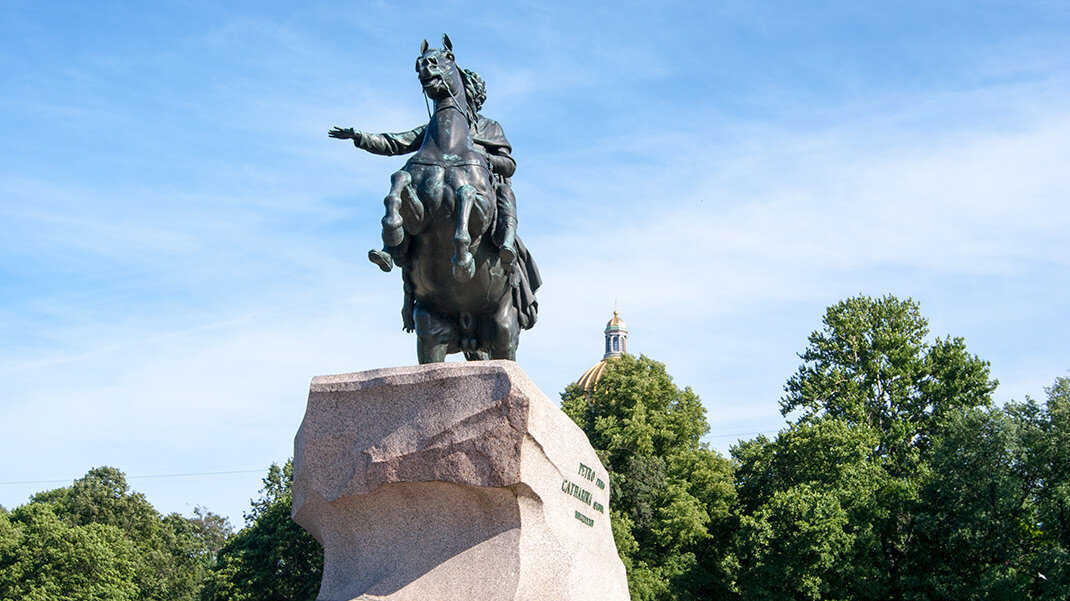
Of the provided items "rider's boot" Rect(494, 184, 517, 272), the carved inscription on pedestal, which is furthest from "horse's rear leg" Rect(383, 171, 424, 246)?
the carved inscription on pedestal

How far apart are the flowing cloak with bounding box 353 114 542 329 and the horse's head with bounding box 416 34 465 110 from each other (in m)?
0.47

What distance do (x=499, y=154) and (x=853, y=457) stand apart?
26888 mm

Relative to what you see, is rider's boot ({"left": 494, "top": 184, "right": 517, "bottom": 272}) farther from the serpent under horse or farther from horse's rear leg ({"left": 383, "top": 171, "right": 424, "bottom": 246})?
horse's rear leg ({"left": 383, "top": 171, "right": 424, "bottom": 246})

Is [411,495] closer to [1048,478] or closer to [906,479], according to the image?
[1048,478]

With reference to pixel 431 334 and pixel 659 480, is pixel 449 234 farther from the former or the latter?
pixel 659 480

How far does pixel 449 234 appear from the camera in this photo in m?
9.57

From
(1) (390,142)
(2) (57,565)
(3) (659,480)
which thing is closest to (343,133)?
(1) (390,142)

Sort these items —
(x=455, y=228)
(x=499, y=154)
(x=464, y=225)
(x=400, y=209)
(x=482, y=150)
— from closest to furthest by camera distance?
(x=464, y=225) < (x=400, y=209) < (x=455, y=228) < (x=482, y=150) < (x=499, y=154)

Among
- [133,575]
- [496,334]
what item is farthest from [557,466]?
[133,575]

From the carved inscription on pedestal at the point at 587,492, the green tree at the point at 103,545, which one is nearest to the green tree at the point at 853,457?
the green tree at the point at 103,545

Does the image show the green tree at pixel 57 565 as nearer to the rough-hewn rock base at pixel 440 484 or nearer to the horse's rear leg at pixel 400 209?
the rough-hewn rock base at pixel 440 484

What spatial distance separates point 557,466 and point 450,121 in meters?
3.28

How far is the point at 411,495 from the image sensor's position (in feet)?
27.6

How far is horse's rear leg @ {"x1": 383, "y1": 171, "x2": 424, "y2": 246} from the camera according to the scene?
9094mm
